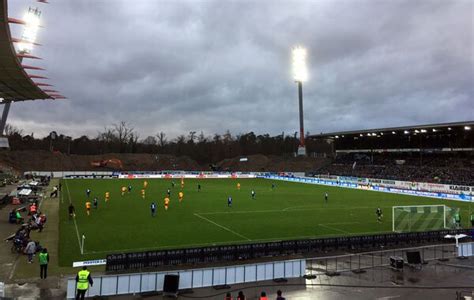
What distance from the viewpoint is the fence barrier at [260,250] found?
18812mm

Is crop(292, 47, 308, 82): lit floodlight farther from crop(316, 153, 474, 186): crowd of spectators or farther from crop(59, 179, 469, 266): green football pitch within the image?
crop(59, 179, 469, 266): green football pitch

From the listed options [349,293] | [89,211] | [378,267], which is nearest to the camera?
[349,293]

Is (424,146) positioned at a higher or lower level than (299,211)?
higher

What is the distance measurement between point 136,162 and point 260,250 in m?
114

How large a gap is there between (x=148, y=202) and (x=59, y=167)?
266ft

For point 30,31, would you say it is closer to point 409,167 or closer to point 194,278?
point 194,278

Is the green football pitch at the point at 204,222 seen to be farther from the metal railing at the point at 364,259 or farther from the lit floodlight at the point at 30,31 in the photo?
the lit floodlight at the point at 30,31

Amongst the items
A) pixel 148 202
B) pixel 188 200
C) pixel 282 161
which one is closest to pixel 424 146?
pixel 282 161

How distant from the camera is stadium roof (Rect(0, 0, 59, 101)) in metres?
15.7

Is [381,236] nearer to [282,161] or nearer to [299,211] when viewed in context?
[299,211]

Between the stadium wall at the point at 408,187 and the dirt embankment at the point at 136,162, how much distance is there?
3925 cm

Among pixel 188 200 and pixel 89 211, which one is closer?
pixel 89 211

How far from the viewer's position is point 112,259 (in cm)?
1828

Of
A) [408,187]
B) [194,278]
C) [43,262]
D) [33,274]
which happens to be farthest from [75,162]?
[194,278]
